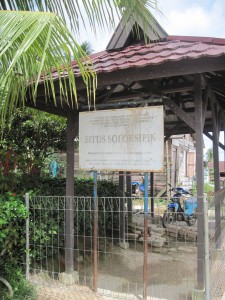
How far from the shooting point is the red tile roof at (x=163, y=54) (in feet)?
12.4

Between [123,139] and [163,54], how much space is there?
1.30 metres

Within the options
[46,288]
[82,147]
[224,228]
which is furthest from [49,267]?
[224,228]

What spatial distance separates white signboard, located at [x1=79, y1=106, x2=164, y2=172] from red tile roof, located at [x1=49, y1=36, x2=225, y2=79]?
2.25 feet

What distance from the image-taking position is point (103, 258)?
666 cm

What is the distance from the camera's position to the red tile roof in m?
3.79

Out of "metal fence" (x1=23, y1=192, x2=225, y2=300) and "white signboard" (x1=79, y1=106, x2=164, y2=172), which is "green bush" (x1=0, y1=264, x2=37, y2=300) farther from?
"white signboard" (x1=79, y1=106, x2=164, y2=172)

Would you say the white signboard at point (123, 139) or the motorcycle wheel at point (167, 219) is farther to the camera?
the motorcycle wheel at point (167, 219)

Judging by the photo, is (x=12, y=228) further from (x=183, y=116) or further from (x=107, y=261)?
(x=183, y=116)

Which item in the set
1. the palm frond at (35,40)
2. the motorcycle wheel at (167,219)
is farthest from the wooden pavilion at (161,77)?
the motorcycle wheel at (167,219)

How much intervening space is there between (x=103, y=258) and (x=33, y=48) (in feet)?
17.2

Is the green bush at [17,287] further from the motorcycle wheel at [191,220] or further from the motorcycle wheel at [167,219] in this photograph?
the motorcycle wheel at [191,220]

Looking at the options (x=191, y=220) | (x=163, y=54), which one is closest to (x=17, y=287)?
(x=163, y=54)

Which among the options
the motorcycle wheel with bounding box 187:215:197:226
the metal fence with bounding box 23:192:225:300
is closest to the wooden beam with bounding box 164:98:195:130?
the metal fence with bounding box 23:192:225:300

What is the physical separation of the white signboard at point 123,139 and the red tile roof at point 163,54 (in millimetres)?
687
